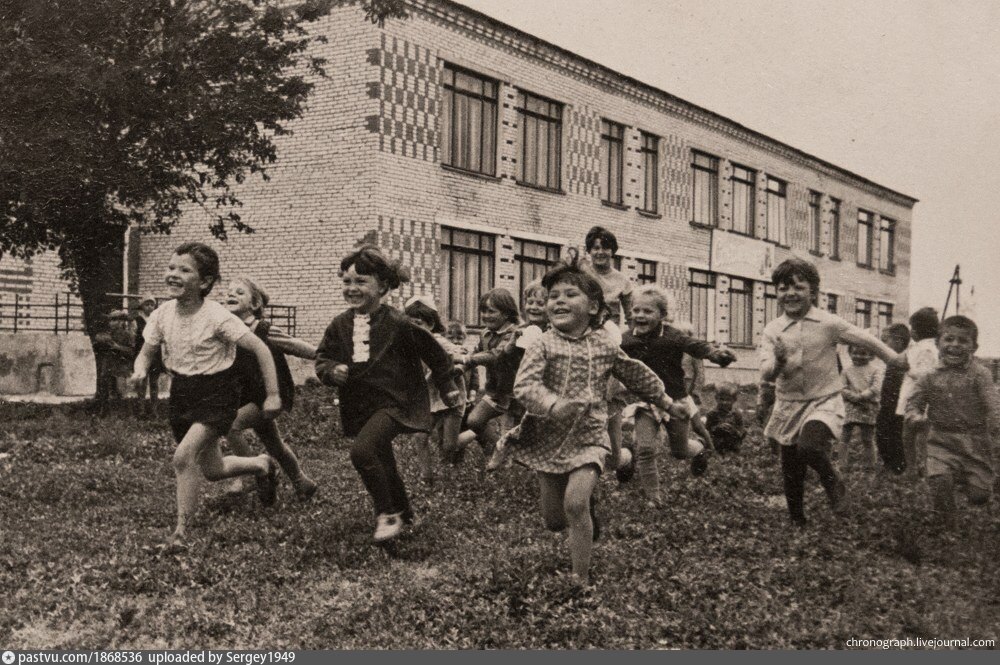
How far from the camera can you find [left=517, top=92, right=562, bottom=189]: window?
79.3 ft

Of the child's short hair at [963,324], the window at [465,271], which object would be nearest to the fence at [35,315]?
the window at [465,271]

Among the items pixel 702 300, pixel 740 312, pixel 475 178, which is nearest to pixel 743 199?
pixel 740 312

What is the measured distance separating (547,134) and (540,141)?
34 cm

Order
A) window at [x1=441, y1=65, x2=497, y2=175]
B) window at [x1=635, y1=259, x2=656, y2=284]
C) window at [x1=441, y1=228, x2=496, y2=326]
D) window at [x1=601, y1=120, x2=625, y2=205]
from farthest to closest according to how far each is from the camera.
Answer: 1. window at [x1=635, y1=259, x2=656, y2=284]
2. window at [x1=601, y1=120, x2=625, y2=205]
3. window at [x1=441, y1=228, x2=496, y2=326]
4. window at [x1=441, y1=65, x2=497, y2=175]

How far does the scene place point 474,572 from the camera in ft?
19.2

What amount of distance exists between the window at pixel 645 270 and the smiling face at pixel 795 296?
20.8 m

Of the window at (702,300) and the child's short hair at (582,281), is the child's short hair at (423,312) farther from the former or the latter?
the window at (702,300)

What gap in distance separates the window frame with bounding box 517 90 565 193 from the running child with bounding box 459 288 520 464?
46.9 ft

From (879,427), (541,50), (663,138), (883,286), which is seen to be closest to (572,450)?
(879,427)

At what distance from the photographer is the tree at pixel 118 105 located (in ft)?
45.2

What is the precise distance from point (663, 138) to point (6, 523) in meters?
23.9

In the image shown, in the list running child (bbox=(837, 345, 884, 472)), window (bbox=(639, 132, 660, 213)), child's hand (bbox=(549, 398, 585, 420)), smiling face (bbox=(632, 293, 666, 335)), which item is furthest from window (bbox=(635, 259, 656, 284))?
child's hand (bbox=(549, 398, 585, 420))

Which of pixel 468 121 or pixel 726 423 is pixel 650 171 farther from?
pixel 726 423

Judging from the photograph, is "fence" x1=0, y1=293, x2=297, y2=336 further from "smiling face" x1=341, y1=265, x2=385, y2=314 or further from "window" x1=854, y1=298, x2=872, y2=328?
"window" x1=854, y1=298, x2=872, y2=328
